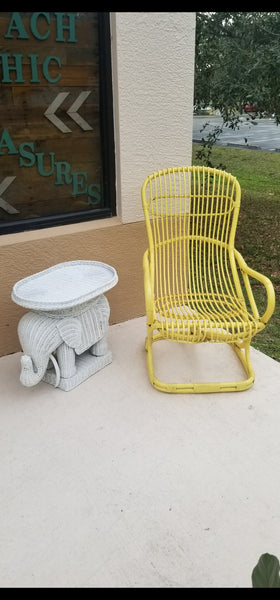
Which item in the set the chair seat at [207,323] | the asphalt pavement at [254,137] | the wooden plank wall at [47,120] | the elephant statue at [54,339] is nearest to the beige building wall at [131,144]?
the wooden plank wall at [47,120]

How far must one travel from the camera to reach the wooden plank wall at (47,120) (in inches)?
103

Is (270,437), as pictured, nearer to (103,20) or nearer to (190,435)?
(190,435)

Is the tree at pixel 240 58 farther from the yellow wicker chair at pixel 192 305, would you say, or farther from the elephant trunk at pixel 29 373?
the elephant trunk at pixel 29 373

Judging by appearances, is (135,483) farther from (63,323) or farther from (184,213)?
(184,213)

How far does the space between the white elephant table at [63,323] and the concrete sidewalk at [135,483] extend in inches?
4.2

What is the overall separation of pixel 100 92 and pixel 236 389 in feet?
6.41

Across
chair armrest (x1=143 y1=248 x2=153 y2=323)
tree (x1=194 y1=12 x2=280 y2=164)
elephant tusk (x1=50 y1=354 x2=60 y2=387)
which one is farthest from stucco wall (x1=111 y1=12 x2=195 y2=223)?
tree (x1=194 y1=12 x2=280 y2=164)

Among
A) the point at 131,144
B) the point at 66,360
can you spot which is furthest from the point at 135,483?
the point at 131,144

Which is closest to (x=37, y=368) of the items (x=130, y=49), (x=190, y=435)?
(x=190, y=435)

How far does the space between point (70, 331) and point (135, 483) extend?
84 cm

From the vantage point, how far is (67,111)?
284 centimetres

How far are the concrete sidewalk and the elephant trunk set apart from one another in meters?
0.15

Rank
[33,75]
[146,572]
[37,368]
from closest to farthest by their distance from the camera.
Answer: [146,572] → [37,368] → [33,75]

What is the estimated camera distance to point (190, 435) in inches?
89.5
